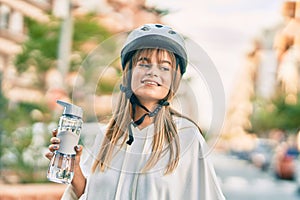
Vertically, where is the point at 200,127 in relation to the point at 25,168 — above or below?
below

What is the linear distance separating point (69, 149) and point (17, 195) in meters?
6.06

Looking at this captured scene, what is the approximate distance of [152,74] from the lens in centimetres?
201

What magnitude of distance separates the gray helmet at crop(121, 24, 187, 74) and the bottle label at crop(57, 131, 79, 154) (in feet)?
0.90

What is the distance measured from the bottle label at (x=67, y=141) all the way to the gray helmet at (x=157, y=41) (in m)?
0.27

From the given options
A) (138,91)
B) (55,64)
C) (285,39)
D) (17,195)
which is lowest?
(138,91)

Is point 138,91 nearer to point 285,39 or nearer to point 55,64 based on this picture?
point 55,64

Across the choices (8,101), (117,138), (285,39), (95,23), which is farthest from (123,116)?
(285,39)

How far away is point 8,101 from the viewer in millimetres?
12688

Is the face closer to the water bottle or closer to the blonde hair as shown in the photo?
the blonde hair

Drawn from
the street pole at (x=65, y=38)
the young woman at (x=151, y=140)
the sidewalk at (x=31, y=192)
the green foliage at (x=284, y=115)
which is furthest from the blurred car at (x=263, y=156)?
the young woman at (x=151, y=140)

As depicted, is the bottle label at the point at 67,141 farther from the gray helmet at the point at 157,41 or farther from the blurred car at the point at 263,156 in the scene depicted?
the blurred car at the point at 263,156

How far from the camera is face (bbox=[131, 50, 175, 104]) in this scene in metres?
2.01

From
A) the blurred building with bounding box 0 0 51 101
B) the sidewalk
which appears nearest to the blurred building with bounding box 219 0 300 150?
the blurred building with bounding box 0 0 51 101

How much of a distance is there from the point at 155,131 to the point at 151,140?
0.03 metres
